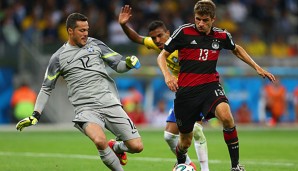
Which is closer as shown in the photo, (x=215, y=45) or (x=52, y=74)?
(x=52, y=74)

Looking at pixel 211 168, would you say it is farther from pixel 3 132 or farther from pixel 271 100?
pixel 271 100

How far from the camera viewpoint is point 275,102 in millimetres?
26625

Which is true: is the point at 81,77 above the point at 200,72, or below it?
below

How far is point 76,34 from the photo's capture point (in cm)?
1053

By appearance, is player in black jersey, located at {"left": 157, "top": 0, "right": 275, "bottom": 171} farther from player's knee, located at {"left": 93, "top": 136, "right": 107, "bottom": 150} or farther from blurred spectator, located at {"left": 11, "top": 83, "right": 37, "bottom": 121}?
blurred spectator, located at {"left": 11, "top": 83, "right": 37, "bottom": 121}

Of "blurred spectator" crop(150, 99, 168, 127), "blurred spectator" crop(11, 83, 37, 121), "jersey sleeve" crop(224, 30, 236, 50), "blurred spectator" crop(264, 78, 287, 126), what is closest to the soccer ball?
"jersey sleeve" crop(224, 30, 236, 50)

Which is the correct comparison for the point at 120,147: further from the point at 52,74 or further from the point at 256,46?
the point at 256,46

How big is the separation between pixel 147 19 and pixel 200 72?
17418mm

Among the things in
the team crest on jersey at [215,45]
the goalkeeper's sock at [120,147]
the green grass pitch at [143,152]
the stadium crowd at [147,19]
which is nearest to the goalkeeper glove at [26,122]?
the goalkeeper's sock at [120,147]

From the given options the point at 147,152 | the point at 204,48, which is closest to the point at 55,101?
the point at 147,152

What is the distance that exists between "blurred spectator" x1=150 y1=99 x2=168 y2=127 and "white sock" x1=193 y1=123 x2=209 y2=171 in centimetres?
1449

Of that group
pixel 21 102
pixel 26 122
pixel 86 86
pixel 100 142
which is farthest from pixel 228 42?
pixel 21 102

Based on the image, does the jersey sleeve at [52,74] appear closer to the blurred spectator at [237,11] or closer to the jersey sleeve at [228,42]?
the jersey sleeve at [228,42]

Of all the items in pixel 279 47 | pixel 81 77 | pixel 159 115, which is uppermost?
pixel 81 77
